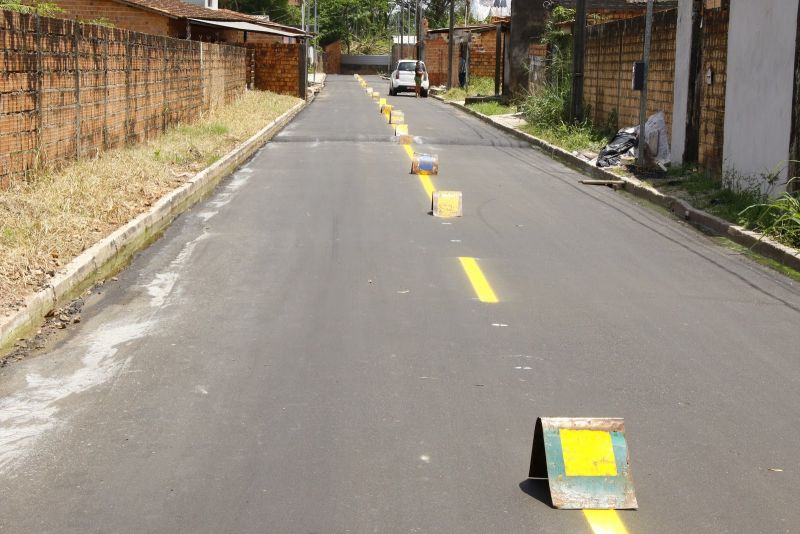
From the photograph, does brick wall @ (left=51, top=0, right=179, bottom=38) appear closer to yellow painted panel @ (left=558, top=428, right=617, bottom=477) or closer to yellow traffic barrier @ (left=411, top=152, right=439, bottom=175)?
yellow traffic barrier @ (left=411, top=152, right=439, bottom=175)

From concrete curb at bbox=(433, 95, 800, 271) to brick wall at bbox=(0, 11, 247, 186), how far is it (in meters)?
8.04

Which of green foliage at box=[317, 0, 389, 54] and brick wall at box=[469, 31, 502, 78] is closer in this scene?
brick wall at box=[469, 31, 502, 78]

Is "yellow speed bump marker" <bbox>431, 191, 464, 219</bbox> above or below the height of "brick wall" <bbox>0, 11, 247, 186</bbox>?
below

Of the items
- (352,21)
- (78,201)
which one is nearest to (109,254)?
(78,201)

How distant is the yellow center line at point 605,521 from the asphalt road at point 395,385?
6 centimetres

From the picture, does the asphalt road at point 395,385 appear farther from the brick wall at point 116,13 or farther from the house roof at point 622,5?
the brick wall at point 116,13

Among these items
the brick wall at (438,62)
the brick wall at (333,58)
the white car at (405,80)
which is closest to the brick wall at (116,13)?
the white car at (405,80)

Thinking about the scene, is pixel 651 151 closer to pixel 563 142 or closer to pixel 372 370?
pixel 563 142

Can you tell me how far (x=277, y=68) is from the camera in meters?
44.8

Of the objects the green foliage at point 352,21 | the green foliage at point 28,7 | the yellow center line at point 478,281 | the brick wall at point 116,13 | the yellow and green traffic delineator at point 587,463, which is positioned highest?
the green foliage at point 352,21

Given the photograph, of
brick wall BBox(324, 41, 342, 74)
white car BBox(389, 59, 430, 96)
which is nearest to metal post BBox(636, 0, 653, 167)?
white car BBox(389, 59, 430, 96)

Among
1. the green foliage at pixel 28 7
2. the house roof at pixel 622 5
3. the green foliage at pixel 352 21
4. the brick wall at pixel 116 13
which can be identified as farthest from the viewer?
the green foliage at pixel 352 21

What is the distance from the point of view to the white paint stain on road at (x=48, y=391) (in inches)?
215

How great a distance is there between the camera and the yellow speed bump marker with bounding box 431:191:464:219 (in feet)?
44.0
